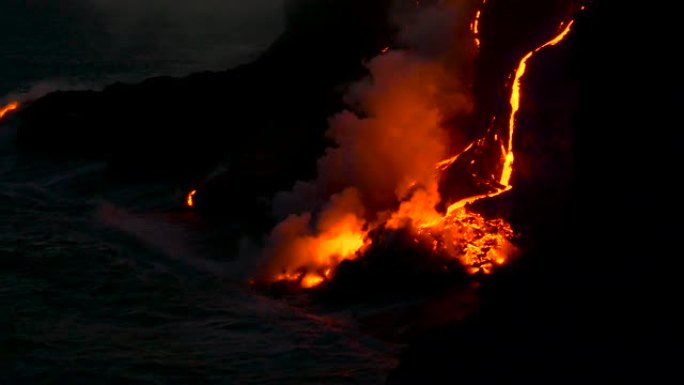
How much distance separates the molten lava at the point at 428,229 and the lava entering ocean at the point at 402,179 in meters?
0.01

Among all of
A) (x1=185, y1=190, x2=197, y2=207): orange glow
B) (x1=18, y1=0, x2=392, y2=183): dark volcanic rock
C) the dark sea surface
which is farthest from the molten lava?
(x1=185, y1=190, x2=197, y2=207): orange glow

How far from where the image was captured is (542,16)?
13180mm

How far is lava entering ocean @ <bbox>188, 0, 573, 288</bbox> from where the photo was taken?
1305cm

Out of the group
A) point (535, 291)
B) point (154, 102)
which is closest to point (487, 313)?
point (535, 291)

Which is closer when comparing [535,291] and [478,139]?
[535,291]

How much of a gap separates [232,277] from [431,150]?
2745 millimetres

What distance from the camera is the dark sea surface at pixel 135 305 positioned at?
11.0 meters

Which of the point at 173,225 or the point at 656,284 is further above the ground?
the point at 173,225

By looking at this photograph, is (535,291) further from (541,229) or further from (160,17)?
(160,17)

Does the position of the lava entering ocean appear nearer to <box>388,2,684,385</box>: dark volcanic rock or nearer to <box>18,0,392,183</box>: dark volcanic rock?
<box>388,2,684,385</box>: dark volcanic rock

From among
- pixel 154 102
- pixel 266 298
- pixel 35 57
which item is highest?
pixel 35 57

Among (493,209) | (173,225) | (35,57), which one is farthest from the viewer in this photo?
(35,57)

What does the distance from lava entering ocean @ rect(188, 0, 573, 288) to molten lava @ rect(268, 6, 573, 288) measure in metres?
0.01

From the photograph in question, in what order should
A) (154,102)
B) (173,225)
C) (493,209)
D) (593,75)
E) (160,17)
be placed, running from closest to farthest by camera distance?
(593,75), (493,209), (173,225), (154,102), (160,17)
